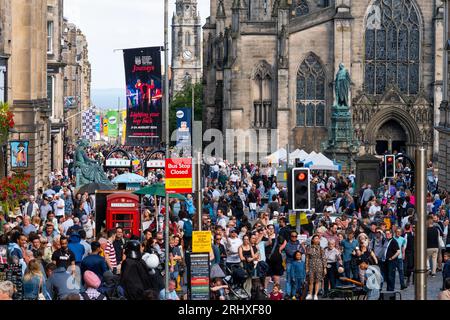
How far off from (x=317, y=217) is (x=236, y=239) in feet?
28.4

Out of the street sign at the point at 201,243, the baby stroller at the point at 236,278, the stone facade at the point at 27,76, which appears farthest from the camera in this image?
the stone facade at the point at 27,76

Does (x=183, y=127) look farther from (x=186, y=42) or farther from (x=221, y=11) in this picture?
(x=186, y=42)

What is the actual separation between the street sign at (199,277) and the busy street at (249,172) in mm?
22

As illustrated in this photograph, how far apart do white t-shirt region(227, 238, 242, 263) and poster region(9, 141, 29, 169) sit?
527 inches

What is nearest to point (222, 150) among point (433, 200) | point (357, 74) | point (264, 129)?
point (264, 129)

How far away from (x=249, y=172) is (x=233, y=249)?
1626 inches

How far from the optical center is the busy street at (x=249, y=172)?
1997 centimetres

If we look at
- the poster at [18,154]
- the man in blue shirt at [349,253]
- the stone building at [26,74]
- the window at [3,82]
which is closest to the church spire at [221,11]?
the stone building at [26,74]

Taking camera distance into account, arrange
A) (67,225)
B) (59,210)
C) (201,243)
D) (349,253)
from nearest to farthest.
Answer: (201,243)
(349,253)
(67,225)
(59,210)

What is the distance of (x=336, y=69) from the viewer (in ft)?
227

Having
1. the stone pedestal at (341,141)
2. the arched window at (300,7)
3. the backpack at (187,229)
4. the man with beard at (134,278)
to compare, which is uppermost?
the arched window at (300,7)

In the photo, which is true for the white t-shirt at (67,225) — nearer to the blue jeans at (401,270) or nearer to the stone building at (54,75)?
the blue jeans at (401,270)

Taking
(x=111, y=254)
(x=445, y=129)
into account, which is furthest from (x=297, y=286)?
(x=445, y=129)

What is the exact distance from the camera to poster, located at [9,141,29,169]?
35.7 meters
